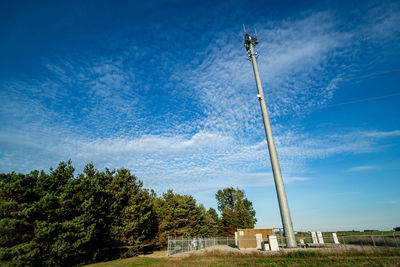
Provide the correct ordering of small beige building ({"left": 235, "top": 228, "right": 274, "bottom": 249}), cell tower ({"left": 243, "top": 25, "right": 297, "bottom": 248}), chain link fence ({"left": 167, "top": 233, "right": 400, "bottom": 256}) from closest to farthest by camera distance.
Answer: chain link fence ({"left": 167, "top": 233, "right": 400, "bottom": 256})
cell tower ({"left": 243, "top": 25, "right": 297, "bottom": 248})
small beige building ({"left": 235, "top": 228, "right": 274, "bottom": 249})

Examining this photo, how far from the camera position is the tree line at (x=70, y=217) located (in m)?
18.7

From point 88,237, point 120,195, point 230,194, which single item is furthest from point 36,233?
point 230,194

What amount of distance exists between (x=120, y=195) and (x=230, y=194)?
5448 cm

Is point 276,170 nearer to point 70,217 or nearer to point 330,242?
point 330,242

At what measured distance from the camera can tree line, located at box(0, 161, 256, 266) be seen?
1873 centimetres

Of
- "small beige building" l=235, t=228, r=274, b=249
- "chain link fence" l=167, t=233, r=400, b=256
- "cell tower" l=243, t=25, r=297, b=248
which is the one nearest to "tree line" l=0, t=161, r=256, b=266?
"chain link fence" l=167, t=233, r=400, b=256

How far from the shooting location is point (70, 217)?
2286 centimetres

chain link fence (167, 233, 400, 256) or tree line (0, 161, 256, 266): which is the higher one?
tree line (0, 161, 256, 266)

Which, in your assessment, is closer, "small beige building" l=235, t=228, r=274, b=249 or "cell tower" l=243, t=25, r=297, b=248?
"cell tower" l=243, t=25, r=297, b=248

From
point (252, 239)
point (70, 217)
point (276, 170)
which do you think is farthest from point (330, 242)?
Answer: point (70, 217)

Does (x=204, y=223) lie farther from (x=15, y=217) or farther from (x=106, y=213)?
(x=15, y=217)

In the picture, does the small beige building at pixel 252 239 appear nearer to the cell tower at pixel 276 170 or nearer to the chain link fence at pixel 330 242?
the chain link fence at pixel 330 242

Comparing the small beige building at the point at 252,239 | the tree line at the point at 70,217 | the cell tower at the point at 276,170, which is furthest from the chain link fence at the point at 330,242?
the tree line at the point at 70,217

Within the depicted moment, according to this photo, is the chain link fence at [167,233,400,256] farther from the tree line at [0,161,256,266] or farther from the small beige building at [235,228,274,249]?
the tree line at [0,161,256,266]
